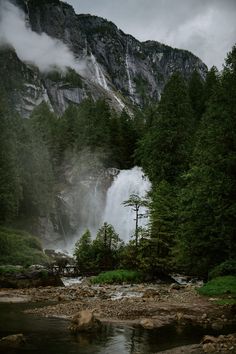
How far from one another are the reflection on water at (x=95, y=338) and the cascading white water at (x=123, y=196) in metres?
37.6

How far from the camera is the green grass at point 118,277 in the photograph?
34156 millimetres

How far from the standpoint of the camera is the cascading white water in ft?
185

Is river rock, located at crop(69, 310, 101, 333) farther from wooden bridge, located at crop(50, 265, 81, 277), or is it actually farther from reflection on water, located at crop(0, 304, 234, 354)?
wooden bridge, located at crop(50, 265, 81, 277)

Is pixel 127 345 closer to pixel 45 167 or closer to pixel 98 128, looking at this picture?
pixel 45 167

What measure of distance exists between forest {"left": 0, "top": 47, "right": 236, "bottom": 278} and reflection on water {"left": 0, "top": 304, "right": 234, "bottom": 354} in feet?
38.6

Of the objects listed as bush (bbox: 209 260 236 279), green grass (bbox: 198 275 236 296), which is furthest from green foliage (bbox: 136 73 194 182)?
green grass (bbox: 198 275 236 296)

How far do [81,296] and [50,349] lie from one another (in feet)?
40.0

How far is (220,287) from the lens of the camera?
957 inches

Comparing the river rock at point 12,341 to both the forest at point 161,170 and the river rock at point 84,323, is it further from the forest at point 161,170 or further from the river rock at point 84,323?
the forest at point 161,170

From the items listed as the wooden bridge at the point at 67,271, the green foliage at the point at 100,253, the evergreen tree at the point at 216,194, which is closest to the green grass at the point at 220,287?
the evergreen tree at the point at 216,194

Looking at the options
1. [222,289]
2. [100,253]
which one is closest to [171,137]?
[100,253]

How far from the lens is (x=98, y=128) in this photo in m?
71.1

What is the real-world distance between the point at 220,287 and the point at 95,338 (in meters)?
11.0

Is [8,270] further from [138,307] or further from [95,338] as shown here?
[95,338]
